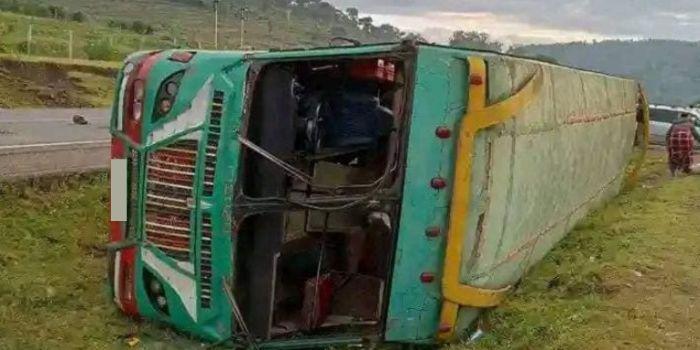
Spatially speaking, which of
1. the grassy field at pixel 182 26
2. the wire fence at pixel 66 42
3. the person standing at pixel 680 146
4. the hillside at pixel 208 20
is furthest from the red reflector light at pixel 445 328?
the hillside at pixel 208 20

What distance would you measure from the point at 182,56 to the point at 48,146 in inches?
141

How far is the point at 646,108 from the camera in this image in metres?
12.8

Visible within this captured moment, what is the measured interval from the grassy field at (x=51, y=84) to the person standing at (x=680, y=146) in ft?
34.7

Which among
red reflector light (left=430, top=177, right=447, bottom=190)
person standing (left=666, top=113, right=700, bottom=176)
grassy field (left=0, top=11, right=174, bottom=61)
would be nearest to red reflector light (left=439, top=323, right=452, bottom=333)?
red reflector light (left=430, top=177, right=447, bottom=190)

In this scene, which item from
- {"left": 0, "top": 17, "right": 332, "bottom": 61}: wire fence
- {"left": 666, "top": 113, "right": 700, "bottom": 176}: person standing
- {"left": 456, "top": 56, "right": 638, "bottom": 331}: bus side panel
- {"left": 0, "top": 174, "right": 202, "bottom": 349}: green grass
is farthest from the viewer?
{"left": 0, "top": 17, "right": 332, "bottom": 61}: wire fence

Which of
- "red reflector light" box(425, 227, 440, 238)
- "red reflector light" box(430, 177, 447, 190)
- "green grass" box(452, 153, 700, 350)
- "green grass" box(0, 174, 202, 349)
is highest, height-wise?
"red reflector light" box(430, 177, 447, 190)

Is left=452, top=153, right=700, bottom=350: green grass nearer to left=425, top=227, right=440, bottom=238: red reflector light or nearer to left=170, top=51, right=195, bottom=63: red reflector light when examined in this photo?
left=425, top=227, right=440, bottom=238: red reflector light

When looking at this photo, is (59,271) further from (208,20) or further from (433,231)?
(208,20)

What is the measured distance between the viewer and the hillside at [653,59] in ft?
185

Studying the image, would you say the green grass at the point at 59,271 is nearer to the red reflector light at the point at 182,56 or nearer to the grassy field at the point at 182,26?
the red reflector light at the point at 182,56

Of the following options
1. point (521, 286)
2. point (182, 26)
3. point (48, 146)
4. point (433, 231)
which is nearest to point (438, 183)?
point (433, 231)

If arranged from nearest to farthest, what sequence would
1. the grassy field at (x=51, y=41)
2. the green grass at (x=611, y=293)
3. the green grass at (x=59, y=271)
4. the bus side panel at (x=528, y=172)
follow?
the bus side panel at (x=528, y=172), the green grass at (x=611, y=293), the green grass at (x=59, y=271), the grassy field at (x=51, y=41)

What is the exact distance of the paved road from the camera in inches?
289

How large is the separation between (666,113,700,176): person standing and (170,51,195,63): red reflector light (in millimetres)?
10764
